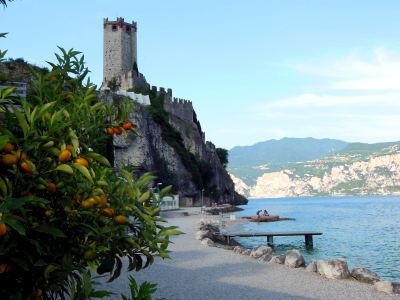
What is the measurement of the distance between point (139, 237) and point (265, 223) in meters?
57.7

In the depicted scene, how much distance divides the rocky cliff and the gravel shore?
148ft

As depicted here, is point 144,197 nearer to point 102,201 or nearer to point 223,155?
point 102,201

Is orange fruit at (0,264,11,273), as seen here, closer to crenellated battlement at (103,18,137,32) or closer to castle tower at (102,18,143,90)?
castle tower at (102,18,143,90)

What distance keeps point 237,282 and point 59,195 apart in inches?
392

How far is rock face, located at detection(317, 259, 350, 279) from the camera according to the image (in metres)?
13.1

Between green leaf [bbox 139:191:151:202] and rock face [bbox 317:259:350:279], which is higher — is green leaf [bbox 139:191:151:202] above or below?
above

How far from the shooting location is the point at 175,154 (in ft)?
256

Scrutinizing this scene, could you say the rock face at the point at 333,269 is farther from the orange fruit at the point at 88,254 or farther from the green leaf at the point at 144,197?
the orange fruit at the point at 88,254

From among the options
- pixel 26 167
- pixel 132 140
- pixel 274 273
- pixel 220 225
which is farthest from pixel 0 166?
pixel 132 140

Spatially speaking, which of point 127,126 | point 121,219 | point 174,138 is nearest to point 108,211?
point 121,219

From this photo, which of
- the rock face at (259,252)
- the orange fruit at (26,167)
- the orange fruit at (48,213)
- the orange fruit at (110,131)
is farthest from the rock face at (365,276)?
the orange fruit at (26,167)

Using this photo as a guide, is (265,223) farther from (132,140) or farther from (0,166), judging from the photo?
(0,166)

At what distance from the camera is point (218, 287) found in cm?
1153

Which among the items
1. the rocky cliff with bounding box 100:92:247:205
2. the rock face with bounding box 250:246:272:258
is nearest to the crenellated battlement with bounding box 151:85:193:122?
the rocky cliff with bounding box 100:92:247:205
